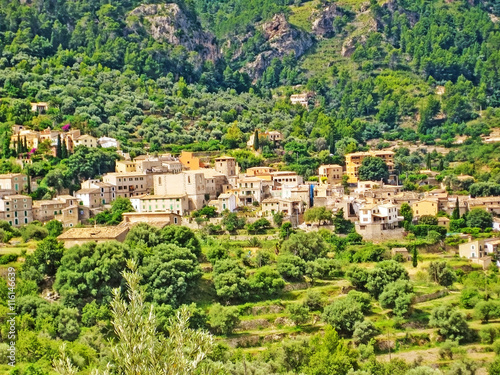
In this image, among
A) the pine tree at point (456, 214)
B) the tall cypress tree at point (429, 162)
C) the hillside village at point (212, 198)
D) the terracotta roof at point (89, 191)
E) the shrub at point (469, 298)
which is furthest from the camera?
the tall cypress tree at point (429, 162)

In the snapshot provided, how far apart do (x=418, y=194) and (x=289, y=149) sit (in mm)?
13808

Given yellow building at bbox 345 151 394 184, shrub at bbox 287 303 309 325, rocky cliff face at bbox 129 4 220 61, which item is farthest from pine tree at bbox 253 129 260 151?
rocky cliff face at bbox 129 4 220 61

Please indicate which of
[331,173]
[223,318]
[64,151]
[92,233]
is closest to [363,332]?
[223,318]

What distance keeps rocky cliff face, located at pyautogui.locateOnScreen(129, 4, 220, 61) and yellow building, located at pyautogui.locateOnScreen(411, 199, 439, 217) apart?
178 ft

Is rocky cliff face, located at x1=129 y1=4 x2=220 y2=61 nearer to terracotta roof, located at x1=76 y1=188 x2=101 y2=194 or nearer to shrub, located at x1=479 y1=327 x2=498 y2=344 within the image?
terracotta roof, located at x1=76 y1=188 x2=101 y2=194

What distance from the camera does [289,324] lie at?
40375 mm

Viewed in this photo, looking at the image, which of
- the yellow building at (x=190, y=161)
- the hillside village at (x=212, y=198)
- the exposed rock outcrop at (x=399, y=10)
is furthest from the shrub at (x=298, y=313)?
the exposed rock outcrop at (x=399, y=10)

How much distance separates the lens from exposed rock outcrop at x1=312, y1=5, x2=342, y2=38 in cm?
12175

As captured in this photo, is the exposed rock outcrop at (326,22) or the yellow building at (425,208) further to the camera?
the exposed rock outcrop at (326,22)

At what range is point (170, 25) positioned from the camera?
341 feet

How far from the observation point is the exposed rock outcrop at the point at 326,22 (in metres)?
122

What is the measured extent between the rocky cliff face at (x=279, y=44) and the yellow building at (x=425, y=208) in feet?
209

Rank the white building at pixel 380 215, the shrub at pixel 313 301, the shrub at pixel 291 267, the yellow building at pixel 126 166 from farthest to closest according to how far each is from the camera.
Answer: the yellow building at pixel 126 166, the white building at pixel 380 215, the shrub at pixel 291 267, the shrub at pixel 313 301

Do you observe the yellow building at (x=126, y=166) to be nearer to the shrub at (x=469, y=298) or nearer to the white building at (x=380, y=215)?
the white building at (x=380, y=215)
